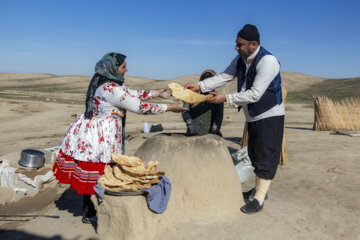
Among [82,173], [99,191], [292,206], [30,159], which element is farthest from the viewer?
[30,159]

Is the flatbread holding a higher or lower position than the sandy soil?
higher

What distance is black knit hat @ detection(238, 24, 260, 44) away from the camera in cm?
317

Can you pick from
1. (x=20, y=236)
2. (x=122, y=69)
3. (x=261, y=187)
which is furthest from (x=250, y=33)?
(x=20, y=236)

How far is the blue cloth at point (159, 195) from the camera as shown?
118 inches

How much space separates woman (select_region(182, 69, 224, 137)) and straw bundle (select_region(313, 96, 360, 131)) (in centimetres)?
675

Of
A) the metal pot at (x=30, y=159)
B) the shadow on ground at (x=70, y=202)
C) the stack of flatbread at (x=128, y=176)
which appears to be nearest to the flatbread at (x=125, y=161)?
the stack of flatbread at (x=128, y=176)

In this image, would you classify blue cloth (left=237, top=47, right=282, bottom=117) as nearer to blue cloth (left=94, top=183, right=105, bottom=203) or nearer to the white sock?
the white sock

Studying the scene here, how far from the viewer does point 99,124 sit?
10.6 ft

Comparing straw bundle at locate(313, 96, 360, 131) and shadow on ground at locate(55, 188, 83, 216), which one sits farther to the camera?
straw bundle at locate(313, 96, 360, 131)

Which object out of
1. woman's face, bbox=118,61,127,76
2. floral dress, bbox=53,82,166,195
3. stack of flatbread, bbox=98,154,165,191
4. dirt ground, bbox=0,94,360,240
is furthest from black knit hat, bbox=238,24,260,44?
dirt ground, bbox=0,94,360,240

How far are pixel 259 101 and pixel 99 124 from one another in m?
1.74

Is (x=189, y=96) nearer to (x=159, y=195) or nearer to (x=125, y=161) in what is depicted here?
(x=125, y=161)

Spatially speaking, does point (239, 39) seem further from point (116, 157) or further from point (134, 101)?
point (116, 157)

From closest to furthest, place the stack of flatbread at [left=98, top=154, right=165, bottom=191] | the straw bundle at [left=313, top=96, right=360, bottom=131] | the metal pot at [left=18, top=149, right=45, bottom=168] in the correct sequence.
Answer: the stack of flatbread at [left=98, top=154, right=165, bottom=191]
the metal pot at [left=18, top=149, right=45, bottom=168]
the straw bundle at [left=313, top=96, right=360, bottom=131]
